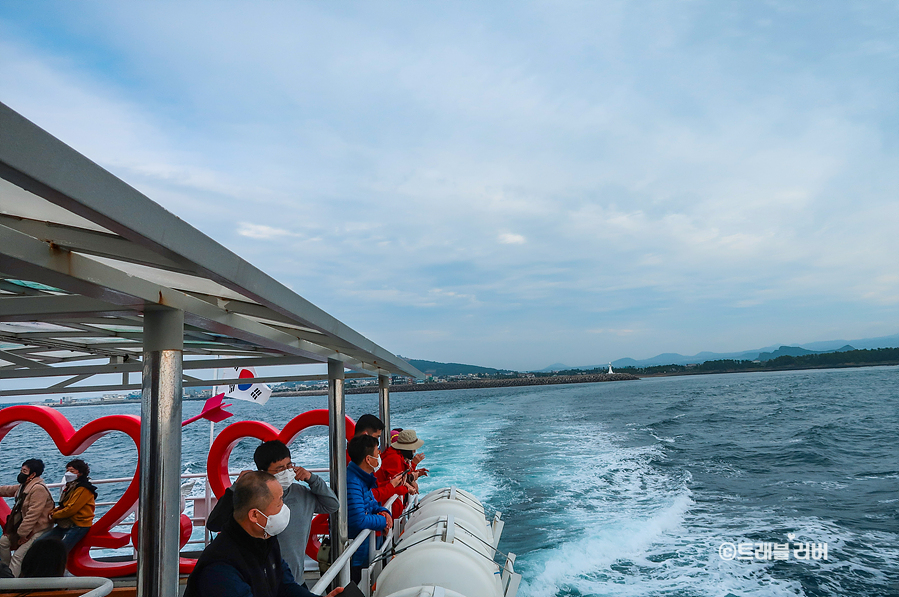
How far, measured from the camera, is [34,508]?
5281mm

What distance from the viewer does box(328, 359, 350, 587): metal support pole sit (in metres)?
4.77

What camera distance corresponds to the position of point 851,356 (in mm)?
138000

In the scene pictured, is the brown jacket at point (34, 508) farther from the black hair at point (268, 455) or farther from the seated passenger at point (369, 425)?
the black hair at point (268, 455)

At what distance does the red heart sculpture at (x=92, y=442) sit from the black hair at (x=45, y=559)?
0.50 m

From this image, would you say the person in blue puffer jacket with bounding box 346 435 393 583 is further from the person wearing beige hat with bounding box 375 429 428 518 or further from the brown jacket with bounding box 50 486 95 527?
the brown jacket with bounding box 50 486 95 527

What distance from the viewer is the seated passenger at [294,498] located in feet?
10.3

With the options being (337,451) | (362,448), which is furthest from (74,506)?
(362,448)

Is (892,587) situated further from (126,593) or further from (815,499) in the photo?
(126,593)

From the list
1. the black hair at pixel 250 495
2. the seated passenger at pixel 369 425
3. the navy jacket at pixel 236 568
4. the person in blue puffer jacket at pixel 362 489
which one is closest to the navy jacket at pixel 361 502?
the person in blue puffer jacket at pixel 362 489

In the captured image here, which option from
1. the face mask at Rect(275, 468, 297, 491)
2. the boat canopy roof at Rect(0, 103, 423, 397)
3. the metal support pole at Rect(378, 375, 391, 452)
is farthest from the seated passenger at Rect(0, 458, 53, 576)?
the metal support pole at Rect(378, 375, 391, 452)

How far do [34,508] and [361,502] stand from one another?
3.41 m

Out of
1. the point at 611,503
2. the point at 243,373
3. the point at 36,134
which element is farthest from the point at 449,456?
the point at 36,134

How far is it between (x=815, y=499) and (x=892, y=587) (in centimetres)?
676

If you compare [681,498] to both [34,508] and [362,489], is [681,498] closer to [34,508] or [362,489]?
[362,489]
